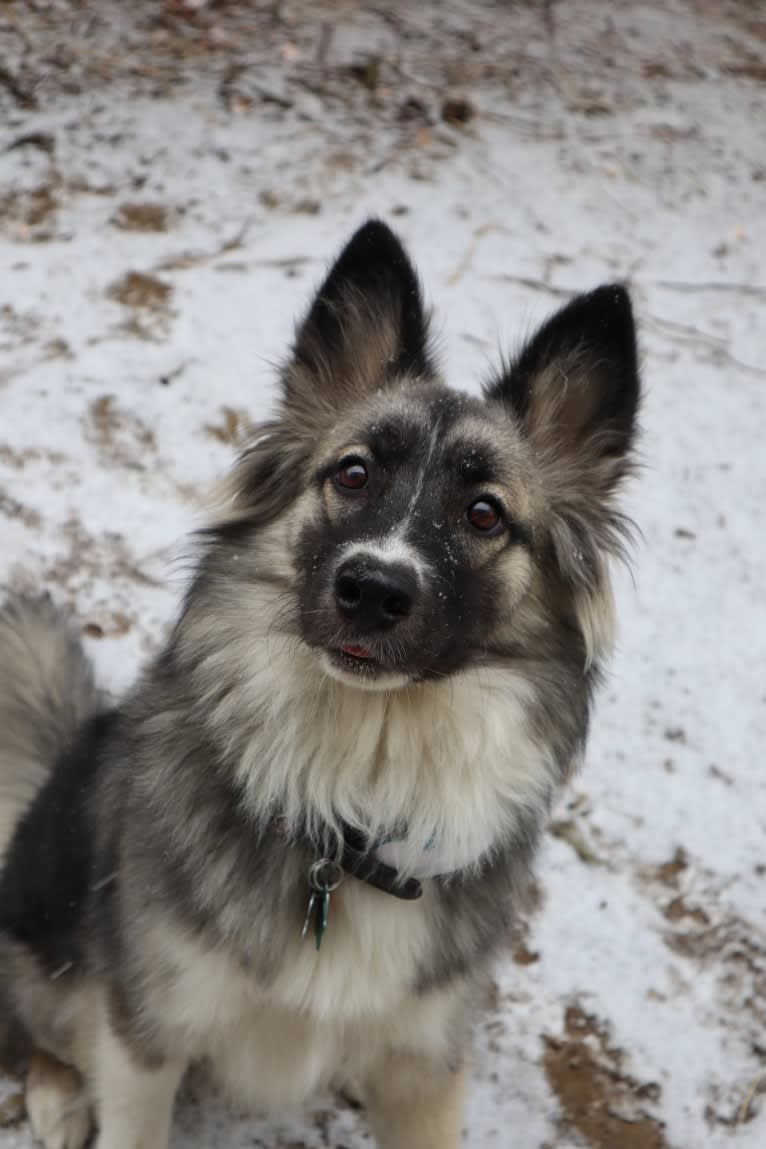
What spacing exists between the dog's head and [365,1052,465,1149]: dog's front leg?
103cm

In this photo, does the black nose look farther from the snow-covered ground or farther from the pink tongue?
the snow-covered ground

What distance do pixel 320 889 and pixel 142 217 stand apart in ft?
13.5

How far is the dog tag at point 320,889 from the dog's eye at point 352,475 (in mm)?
876

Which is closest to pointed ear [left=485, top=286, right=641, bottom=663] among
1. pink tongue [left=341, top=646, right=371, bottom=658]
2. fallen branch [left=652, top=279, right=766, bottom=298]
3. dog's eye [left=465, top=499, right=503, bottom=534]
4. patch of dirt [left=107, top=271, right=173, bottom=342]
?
dog's eye [left=465, top=499, right=503, bottom=534]

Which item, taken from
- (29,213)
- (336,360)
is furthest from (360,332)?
(29,213)

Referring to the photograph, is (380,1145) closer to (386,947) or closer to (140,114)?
(386,947)

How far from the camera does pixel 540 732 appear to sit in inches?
110

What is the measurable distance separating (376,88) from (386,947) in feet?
17.9

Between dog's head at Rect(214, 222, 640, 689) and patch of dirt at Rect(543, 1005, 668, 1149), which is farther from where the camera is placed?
patch of dirt at Rect(543, 1005, 668, 1149)

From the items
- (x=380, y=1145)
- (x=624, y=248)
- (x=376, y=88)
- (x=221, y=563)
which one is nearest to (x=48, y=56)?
(x=376, y=88)

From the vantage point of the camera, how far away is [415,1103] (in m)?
2.97

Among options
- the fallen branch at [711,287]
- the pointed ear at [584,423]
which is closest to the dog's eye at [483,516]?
the pointed ear at [584,423]

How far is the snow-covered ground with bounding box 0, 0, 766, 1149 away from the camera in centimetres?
361

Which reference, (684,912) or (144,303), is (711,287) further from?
(684,912)
